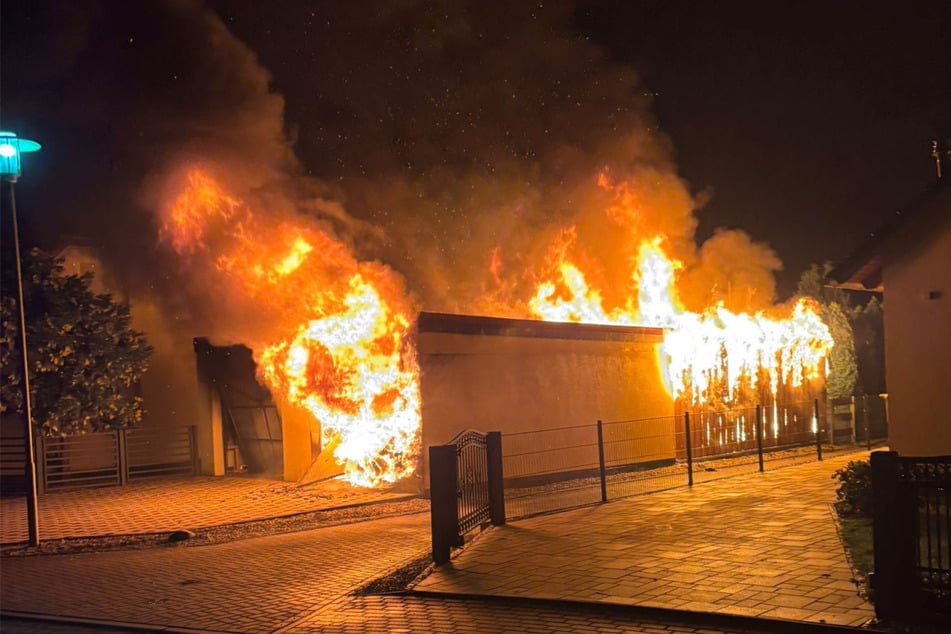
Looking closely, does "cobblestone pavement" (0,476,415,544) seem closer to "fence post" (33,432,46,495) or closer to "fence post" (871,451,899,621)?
"fence post" (33,432,46,495)

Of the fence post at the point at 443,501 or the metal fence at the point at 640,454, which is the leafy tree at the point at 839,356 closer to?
the metal fence at the point at 640,454

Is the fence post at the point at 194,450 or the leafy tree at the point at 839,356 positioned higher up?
the leafy tree at the point at 839,356

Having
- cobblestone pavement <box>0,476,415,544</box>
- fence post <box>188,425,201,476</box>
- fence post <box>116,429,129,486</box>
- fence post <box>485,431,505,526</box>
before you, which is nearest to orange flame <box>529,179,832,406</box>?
cobblestone pavement <box>0,476,415,544</box>

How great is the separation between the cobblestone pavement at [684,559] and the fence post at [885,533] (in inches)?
7.6

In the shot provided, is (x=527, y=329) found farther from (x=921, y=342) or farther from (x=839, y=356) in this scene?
(x=839, y=356)

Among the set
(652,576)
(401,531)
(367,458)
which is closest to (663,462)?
(367,458)

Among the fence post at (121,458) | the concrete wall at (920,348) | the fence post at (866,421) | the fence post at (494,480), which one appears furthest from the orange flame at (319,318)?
the fence post at (866,421)

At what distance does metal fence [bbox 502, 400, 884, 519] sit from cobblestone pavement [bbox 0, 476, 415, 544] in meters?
2.57

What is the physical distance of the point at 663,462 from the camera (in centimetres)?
1819

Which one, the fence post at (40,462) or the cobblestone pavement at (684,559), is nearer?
the cobblestone pavement at (684,559)

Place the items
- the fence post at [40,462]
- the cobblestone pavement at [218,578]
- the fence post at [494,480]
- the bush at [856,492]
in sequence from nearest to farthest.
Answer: the cobblestone pavement at [218,578]
the bush at [856,492]
the fence post at [494,480]
the fence post at [40,462]

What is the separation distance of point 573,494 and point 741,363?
833cm

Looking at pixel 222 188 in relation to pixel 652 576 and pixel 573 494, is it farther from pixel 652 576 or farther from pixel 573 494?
pixel 652 576

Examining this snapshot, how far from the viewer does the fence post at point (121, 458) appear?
18.7 m
